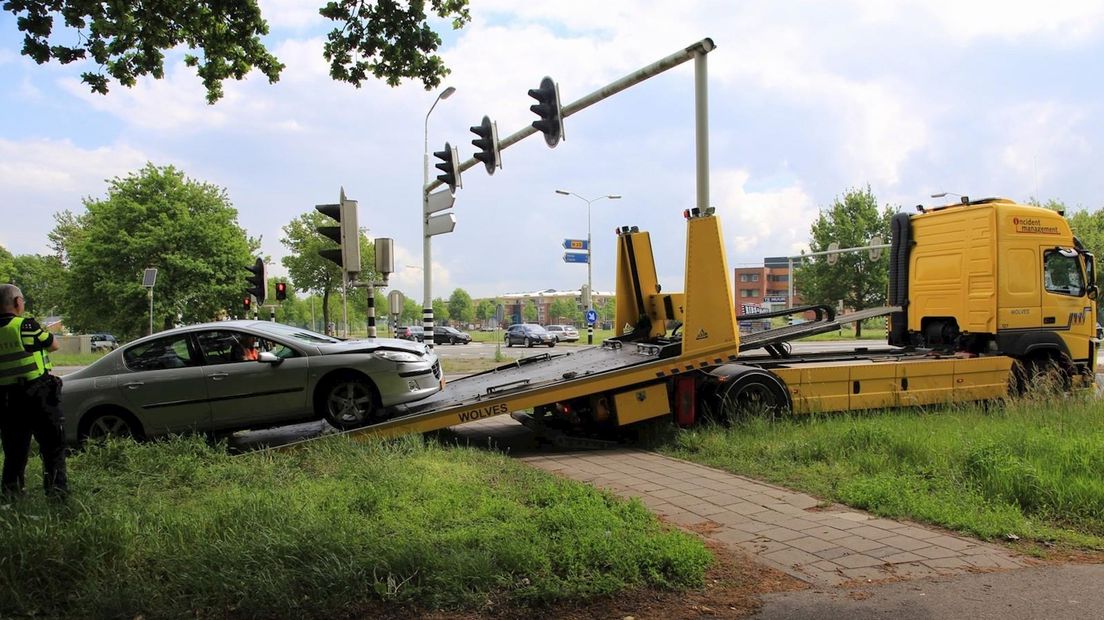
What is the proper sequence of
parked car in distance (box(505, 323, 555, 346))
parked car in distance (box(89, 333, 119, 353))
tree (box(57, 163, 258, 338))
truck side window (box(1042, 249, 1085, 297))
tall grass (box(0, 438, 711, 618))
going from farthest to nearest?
parked car in distance (box(505, 323, 555, 346)) → parked car in distance (box(89, 333, 119, 353)) → tree (box(57, 163, 258, 338)) → truck side window (box(1042, 249, 1085, 297)) → tall grass (box(0, 438, 711, 618))

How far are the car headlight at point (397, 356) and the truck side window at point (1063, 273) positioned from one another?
28.4 feet

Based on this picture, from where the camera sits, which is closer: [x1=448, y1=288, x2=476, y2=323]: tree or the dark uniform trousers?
the dark uniform trousers

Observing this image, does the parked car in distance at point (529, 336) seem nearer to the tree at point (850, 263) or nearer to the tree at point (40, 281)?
the tree at point (850, 263)

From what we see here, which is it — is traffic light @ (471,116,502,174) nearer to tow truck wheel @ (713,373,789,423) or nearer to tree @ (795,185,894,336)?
tow truck wheel @ (713,373,789,423)

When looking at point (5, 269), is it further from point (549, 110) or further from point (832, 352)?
point (832, 352)

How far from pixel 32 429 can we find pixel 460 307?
5068 inches

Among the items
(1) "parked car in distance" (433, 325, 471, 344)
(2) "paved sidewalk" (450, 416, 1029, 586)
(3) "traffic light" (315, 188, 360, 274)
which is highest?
(3) "traffic light" (315, 188, 360, 274)

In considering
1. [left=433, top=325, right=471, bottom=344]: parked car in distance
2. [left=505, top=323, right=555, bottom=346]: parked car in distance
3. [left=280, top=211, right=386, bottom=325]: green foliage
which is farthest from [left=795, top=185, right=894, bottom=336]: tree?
[left=280, top=211, right=386, bottom=325]: green foliage

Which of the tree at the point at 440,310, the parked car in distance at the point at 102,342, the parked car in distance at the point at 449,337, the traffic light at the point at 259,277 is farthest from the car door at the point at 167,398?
the tree at the point at 440,310

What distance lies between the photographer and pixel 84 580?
372 centimetres

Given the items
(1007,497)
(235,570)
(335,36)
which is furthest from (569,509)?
(335,36)

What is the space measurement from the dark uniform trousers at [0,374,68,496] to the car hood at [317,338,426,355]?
9.72 feet

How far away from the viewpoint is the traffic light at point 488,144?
14.4 meters

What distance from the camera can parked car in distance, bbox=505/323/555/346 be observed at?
142 ft
